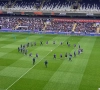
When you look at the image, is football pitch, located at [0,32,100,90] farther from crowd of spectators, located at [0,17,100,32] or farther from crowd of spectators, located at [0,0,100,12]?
crowd of spectators, located at [0,0,100,12]

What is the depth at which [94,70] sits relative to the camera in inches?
1093

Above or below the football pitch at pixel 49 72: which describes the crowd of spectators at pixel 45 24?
above

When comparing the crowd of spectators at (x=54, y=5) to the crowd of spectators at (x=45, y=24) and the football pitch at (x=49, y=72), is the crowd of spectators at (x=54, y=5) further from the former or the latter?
the football pitch at (x=49, y=72)

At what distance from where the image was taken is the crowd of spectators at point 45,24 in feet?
232

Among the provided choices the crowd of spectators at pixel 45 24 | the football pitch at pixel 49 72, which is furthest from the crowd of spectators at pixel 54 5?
the football pitch at pixel 49 72

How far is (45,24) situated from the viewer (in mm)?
75375

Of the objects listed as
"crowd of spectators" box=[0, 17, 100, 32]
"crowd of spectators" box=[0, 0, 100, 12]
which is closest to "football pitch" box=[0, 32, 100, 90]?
"crowd of spectators" box=[0, 17, 100, 32]

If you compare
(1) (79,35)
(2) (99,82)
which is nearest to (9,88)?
(2) (99,82)

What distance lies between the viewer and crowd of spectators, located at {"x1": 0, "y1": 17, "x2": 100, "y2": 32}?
7075cm

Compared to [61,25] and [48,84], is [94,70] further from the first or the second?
[61,25]

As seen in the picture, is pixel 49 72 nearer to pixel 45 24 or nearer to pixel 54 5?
pixel 45 24

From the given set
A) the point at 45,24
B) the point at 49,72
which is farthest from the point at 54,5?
the point at 49,72

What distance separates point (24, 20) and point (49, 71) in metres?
54.9

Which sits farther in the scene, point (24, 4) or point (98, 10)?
point (24, 4)
